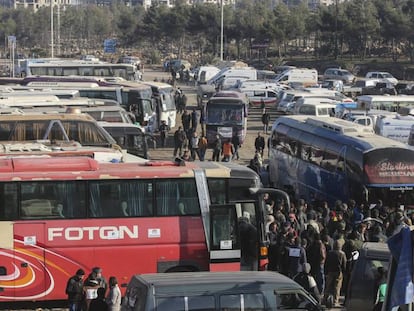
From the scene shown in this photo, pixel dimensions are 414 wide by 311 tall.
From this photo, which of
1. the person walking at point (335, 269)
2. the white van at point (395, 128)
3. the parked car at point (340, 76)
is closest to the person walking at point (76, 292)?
the person walking at point (335, 269)

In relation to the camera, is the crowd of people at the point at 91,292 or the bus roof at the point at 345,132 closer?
the crowd of people at the point at 91,292

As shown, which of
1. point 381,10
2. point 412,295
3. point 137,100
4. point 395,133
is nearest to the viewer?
point 412,295

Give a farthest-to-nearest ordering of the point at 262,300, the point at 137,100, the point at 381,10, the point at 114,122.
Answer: the point at 381,10, the point at 137,100, the point at 114,122, the point at 262,300

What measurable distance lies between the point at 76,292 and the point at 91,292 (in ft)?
1.19

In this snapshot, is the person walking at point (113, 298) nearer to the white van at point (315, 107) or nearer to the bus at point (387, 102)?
the white van at point (315, 107)

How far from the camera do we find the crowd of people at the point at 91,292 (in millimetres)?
12477

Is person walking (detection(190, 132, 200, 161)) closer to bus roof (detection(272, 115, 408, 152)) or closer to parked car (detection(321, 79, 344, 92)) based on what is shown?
bus roof (detection(272, 115, 408, 152))

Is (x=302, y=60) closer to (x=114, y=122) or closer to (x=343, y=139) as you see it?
(x=114, y=122)

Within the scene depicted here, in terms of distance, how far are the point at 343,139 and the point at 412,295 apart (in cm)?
1446

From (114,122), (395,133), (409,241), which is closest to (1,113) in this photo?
(114,122)

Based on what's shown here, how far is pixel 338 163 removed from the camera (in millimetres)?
21578

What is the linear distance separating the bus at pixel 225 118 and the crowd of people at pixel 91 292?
66.9ft

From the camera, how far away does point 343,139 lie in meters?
21.8

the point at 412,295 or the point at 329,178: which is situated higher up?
the point at 412,295
